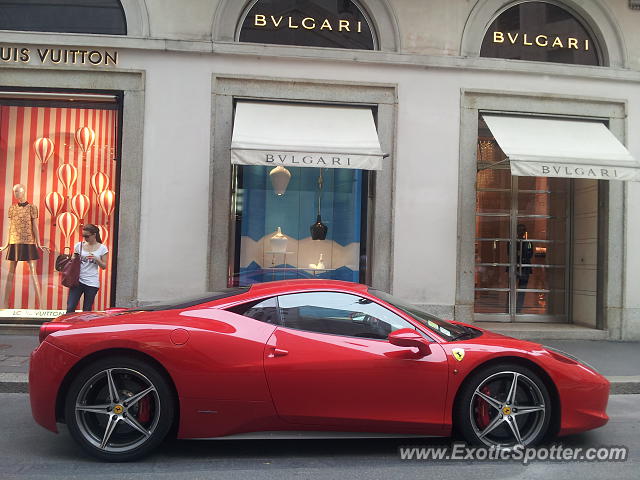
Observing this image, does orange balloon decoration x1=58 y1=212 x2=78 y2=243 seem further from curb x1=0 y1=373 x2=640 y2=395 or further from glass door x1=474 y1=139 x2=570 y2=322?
glass door x1=474 y1=139 x2=570 y2=322

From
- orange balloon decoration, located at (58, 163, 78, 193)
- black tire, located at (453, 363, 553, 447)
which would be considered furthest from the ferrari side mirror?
orange balloon decoration, located at (58, 163, 78, 193)

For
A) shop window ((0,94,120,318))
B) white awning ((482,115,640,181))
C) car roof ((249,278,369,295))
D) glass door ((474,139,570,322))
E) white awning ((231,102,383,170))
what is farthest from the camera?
glass door ((474,139,570,322))

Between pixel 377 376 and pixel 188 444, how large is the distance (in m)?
1.67

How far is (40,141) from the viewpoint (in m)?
9.96

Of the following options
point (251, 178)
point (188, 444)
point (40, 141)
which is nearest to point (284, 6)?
point (251, 178)

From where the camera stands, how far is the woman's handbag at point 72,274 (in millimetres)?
8075

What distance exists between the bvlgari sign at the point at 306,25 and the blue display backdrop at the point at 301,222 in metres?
2.16

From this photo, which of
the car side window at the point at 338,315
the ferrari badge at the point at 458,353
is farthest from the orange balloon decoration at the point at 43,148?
the ferrari badge at the point at 458,353

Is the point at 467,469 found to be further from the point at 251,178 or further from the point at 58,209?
the point at 58,209

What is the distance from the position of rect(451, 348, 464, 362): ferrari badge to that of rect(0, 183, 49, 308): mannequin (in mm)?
7800

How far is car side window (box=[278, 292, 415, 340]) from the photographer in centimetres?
446

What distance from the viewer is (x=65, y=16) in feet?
31.6

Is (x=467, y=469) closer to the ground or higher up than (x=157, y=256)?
closer to the ground

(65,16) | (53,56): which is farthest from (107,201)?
(65,16)
